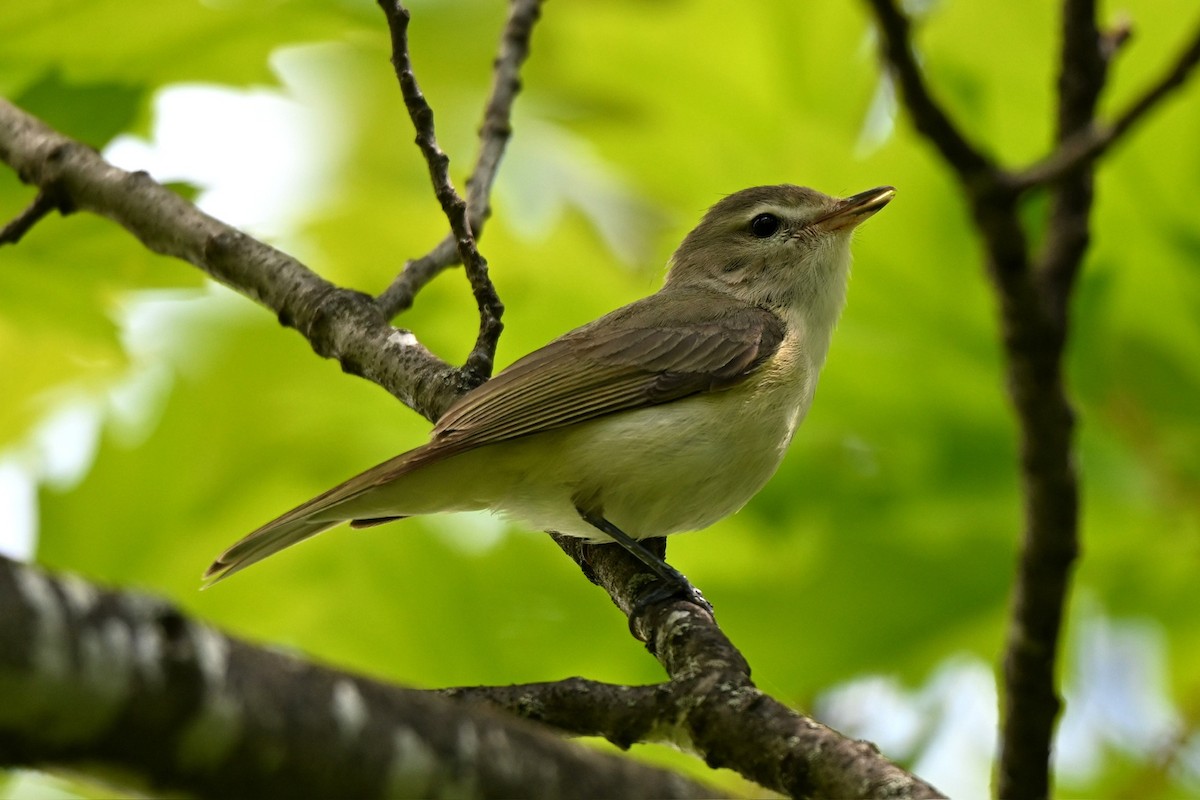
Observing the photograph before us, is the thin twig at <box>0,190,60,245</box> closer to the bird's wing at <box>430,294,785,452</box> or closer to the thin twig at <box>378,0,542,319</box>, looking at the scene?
the thin twig at <box>378,0,542,319</box>

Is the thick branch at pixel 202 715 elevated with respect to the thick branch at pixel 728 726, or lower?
lower

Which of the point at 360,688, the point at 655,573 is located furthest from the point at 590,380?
the point at 360,688

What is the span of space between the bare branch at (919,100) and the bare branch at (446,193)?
198 cm

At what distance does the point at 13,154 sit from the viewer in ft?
14.8

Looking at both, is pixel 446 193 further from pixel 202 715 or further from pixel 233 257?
pixel 202 715

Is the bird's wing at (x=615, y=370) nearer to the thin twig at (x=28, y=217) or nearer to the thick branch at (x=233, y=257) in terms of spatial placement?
the thick branch at (x=233, y=257)

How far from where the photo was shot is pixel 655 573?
3928 millimetres

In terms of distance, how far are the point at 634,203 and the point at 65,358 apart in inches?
113

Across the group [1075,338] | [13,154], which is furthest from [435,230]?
[1075,338]

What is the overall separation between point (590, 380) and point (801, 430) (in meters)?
0.86

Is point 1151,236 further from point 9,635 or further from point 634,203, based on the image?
point 9,635

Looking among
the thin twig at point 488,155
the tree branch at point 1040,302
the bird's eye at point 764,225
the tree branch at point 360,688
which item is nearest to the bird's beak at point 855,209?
the bird's eye at point 764,225

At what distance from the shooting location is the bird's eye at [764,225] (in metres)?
5.47

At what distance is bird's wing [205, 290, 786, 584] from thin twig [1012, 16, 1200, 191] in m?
2.33
